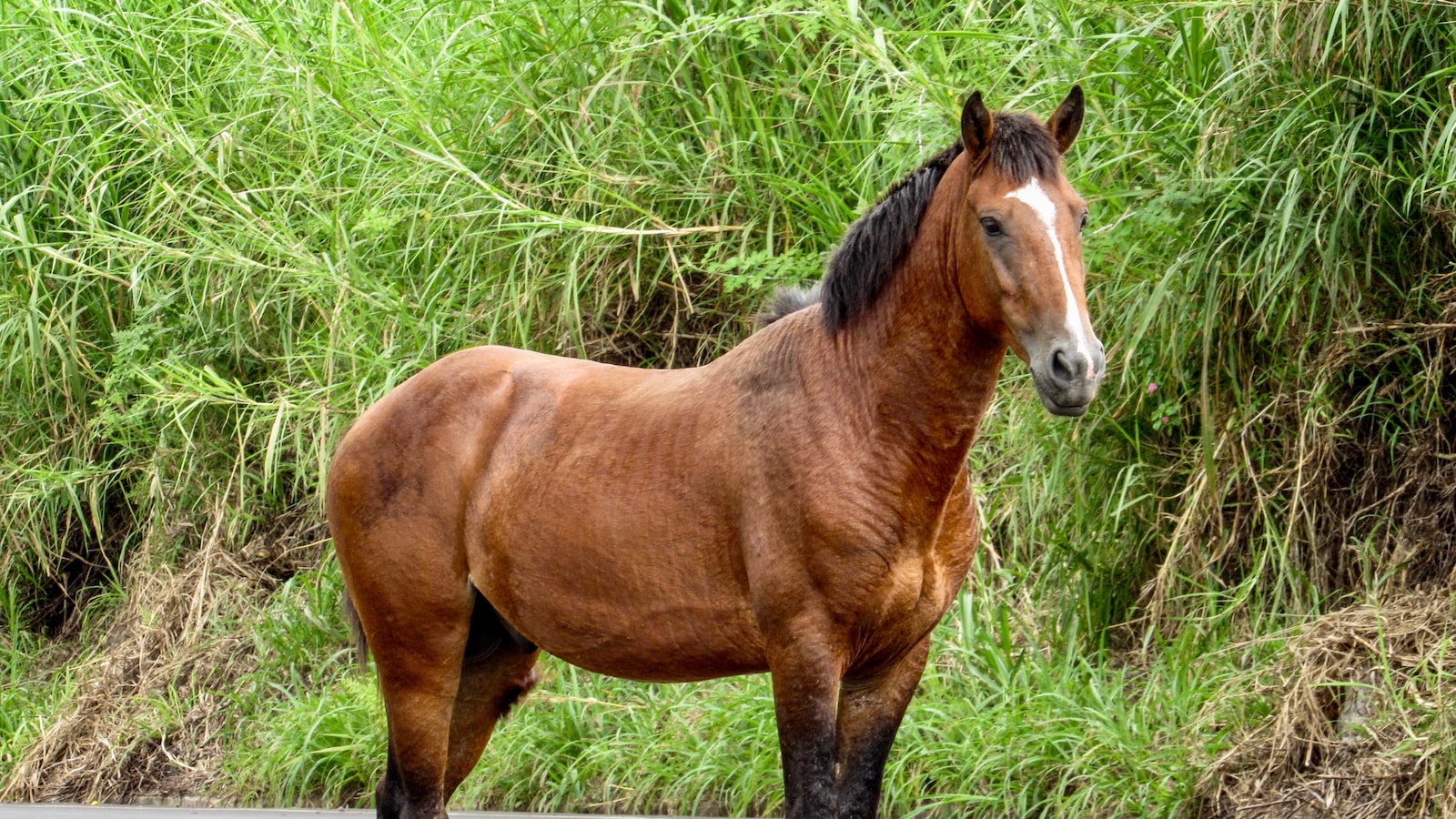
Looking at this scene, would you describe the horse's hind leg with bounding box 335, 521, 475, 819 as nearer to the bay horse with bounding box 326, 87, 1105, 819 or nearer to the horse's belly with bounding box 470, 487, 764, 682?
the bay horse with bounding box 326, 87, 1105, 819

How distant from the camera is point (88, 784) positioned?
8.30 meters

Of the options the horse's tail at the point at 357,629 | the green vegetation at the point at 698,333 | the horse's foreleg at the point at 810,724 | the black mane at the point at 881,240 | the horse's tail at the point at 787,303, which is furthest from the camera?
the green vegetation at the point at 698,333

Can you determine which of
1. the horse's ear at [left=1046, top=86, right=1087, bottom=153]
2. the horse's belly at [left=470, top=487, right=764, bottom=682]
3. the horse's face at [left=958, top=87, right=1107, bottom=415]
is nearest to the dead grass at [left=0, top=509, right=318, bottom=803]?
the horse's belly at [left=470, top=487, right=764, bottom=682]

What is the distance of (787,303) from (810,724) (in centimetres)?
143

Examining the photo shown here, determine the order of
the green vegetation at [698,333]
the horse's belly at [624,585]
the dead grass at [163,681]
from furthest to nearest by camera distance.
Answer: the dead grass at [163,681] < the green vegetation at [698,333] < the horse's belly at [624,585]

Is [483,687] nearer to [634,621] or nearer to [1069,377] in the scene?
[634,621]

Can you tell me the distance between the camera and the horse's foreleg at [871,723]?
409 centimetres

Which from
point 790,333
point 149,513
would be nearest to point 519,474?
point 790,333

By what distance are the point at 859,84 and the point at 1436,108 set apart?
3.23 metres

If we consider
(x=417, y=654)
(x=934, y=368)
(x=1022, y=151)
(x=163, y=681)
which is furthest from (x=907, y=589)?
(x=163, y=681)

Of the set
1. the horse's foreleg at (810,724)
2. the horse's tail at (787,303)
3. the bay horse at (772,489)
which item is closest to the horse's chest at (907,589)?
the bay horse at (772,489)

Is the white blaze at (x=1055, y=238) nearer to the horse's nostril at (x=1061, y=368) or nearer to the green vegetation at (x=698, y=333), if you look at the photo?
the horse's nostril at (x=1061, y=368)

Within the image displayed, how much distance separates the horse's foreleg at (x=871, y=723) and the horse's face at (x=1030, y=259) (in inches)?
36.3

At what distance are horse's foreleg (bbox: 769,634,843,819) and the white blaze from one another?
98 centimetres
